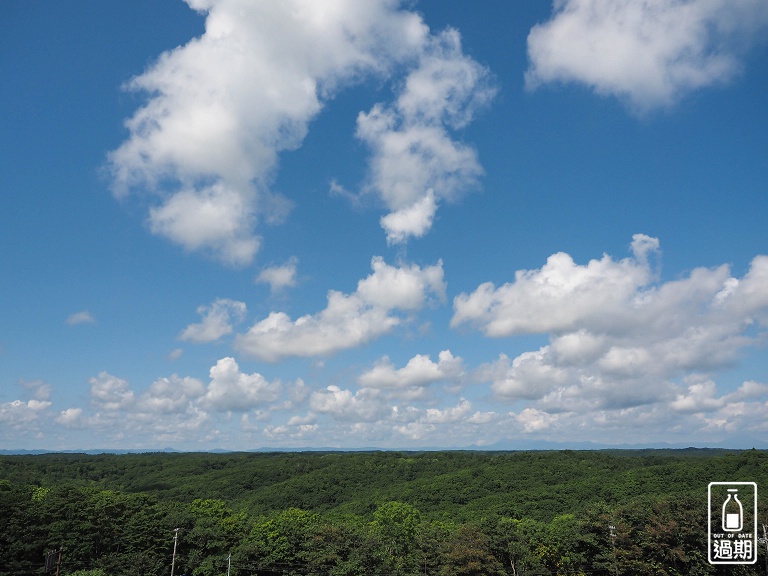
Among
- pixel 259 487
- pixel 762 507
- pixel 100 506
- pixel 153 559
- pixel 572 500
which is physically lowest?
pixel 259 487

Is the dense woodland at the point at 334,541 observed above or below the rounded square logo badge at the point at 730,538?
below

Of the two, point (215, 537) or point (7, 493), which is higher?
point (7, 493)

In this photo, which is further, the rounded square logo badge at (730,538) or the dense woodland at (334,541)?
the dense woodland at (334,541)

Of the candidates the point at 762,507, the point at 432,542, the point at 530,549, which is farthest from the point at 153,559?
the point at 762,507

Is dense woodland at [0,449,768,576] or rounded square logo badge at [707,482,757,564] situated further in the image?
dense woodland at [0,449,768,576]

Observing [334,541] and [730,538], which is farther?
[334,541]

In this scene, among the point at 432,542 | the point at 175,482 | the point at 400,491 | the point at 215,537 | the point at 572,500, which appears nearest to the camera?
the point at 432,542

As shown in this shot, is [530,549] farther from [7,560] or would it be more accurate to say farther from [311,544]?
[7,560]

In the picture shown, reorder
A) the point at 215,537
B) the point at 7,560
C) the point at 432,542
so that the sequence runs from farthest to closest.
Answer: the point at 215,537 < the point at 432,542 < the point at 7,560

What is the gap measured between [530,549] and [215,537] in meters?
33.7

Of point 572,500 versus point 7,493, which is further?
point 572,500

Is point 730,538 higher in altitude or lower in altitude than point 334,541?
higher

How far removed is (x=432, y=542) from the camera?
1924 inches

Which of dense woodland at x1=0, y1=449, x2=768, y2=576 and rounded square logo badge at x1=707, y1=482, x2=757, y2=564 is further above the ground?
rounded square logo badge at x1=707, y1=482, x2=757, y2=564
